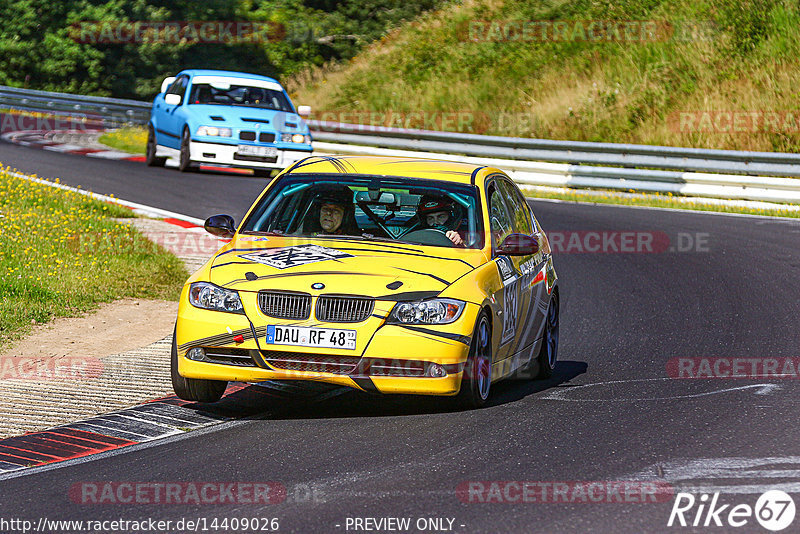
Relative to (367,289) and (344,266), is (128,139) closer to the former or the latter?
(344,266)

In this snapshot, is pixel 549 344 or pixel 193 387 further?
pixel 549 344

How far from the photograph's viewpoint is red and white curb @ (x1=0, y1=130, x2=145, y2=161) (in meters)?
26.3

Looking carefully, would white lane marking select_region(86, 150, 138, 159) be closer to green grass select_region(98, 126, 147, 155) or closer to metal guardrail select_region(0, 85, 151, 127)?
green grass select_region(98, 126, 147, 155)

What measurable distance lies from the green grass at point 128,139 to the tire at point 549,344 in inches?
765

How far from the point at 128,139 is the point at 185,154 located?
27.2 ft

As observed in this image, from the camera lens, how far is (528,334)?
8.80 metres

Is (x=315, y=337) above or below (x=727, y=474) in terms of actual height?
above

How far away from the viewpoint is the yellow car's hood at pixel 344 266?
7315 millimetres

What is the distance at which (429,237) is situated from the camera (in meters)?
8.34

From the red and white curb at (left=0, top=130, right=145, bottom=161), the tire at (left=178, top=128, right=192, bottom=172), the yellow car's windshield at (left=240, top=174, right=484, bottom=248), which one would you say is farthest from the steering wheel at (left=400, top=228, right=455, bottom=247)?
the red and white curb at (left=0, top=130, right=145, bottom=161)
